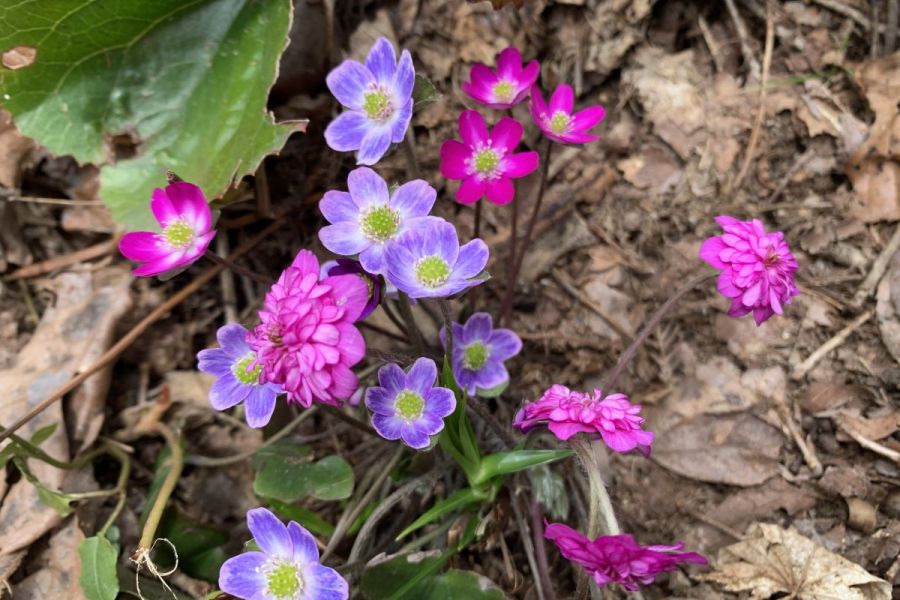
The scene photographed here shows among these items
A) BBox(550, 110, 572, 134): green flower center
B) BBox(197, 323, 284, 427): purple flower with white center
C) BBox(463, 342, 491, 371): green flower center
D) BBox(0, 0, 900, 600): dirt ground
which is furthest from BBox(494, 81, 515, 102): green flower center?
BBox(197, 323, 284, 427): purple flower with white center

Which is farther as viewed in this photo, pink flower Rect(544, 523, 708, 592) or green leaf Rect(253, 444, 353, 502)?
green leaf Rect(253, 444, 353, 502)

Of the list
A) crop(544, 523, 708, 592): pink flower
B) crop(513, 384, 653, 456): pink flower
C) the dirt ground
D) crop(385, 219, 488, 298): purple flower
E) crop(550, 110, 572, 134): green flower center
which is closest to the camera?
crop(544, 523, 708, 592): pink flower

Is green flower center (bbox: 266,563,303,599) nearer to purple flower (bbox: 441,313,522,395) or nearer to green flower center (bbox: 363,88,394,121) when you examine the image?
purple flower (bbox: 441,313,522,395)

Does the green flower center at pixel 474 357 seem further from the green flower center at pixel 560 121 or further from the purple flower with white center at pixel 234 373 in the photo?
the green flower center at pixel 560 121

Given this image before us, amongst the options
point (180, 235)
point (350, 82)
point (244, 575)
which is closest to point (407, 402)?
point (244, 575)

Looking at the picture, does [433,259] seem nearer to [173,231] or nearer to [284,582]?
[173,231]

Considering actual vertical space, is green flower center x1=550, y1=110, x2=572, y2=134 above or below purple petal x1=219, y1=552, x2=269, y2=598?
above

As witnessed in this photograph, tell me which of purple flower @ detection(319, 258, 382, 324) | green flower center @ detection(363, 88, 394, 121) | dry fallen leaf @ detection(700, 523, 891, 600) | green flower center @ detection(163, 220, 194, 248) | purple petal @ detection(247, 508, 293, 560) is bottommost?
dry fallen leaf @ detection(700, 523, 891, 600)

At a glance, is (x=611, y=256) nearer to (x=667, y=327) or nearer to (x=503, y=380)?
(x=667, y=327)
